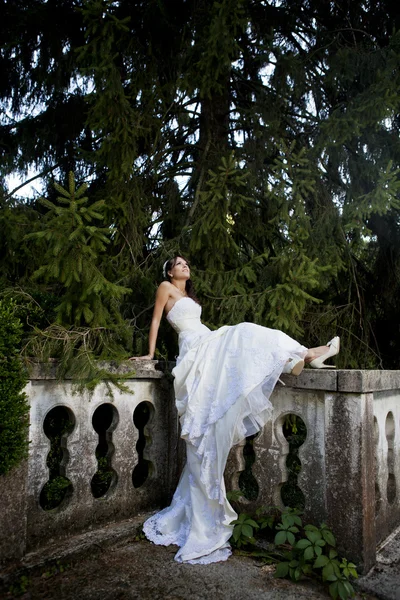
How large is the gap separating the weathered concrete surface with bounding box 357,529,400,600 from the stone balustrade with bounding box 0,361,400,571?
77 mm

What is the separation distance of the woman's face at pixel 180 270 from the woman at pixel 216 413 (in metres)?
0.90

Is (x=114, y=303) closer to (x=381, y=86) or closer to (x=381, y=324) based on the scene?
(x=381, y=86)

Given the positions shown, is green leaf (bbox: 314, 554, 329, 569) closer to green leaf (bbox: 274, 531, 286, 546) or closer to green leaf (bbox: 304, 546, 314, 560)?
green leaf (bbox: 304, 546, 314, 560)

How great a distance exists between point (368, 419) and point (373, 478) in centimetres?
34

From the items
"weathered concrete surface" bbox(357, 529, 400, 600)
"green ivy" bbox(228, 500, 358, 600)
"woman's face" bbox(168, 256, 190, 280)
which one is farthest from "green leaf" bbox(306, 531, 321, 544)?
"woman's face" bbox(168, 256, 190, 280)

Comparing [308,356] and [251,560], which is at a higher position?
[308,356]

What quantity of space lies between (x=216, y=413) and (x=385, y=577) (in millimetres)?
1230

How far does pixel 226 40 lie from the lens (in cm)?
383

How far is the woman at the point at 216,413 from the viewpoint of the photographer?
2621 mm

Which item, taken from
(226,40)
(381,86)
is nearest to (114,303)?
(226,40)

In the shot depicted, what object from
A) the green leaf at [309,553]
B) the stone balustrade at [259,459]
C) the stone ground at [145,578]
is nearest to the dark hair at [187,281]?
the stone balustrade at [259,459]

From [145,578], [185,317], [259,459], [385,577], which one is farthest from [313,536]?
[185,317]

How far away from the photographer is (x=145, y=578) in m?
2.32

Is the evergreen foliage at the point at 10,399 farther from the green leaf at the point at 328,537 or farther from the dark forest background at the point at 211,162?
the green leaf at the point at 328,537
